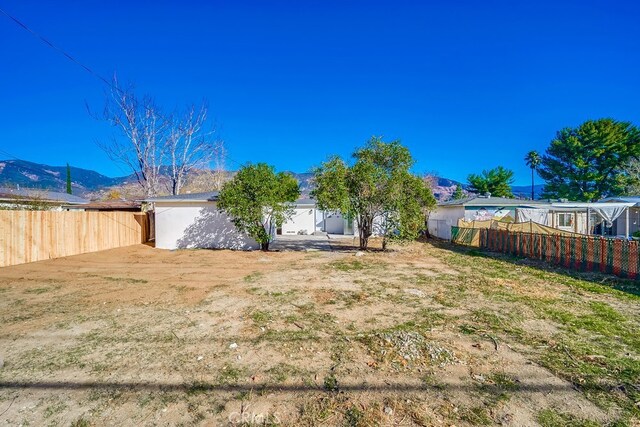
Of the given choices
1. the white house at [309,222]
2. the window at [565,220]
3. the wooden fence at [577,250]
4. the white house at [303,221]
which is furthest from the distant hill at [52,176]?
the window at [565,220]

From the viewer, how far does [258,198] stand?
1345 cm

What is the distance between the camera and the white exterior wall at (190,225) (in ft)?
50.0

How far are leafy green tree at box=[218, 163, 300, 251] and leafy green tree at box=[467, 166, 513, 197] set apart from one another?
97.0ft

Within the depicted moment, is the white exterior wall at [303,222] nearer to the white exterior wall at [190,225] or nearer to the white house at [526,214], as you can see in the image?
the white exterior wall at [190,225]

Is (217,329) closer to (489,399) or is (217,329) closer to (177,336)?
(177,336)

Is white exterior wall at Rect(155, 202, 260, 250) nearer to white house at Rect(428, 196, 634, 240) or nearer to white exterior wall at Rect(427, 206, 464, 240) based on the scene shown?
white exterior wall at Rect(427, 206, 464, 240)

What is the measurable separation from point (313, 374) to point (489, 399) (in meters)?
1.76

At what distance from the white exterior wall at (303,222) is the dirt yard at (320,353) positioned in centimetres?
1469

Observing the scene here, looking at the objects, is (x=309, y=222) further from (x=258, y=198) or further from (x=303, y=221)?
(x=258, y=198)

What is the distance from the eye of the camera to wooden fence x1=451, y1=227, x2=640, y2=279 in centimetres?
816

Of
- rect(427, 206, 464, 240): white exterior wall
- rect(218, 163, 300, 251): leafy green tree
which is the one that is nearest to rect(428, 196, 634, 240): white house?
rect(427, 206, 464, 240): white exterior wall

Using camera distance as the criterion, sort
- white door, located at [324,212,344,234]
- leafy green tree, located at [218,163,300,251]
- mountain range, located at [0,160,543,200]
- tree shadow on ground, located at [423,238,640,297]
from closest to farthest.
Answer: tree shadow on ground, located at [423,238,640,297] → leafy green tree, located at [218,163,300,251] → white door, located at [324,212,344,234] → mountain range, located at [0,160,543,200]

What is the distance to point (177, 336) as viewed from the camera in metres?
4.50

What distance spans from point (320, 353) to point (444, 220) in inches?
806
